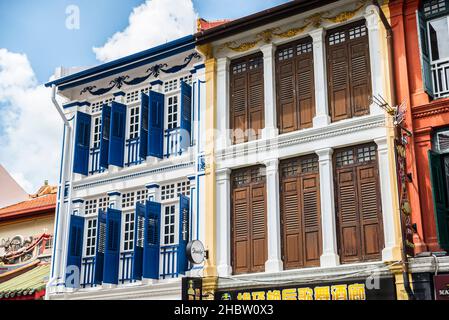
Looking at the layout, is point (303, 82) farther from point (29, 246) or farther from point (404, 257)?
point (29, 246)

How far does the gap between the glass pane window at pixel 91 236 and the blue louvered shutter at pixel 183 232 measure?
9.51 ft

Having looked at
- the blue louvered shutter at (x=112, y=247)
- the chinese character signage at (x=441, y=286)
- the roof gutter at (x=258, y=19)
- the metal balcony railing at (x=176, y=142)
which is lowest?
the chinese character signage at (x=441, y=286)

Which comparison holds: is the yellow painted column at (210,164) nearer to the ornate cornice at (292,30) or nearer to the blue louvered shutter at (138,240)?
the ornate cornice at (292,30)

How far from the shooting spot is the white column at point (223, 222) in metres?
13.6

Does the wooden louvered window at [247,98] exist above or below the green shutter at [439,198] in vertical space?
above

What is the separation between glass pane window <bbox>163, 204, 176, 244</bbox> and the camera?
48.5 feet

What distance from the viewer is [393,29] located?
41.2ft

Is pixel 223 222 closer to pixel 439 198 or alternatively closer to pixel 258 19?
pixel 258 19

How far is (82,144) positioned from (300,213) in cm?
651

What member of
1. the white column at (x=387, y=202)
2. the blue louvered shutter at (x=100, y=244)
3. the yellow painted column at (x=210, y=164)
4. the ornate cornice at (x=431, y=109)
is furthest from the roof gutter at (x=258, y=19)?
the blue louvered shutter at (x=100, y=244)

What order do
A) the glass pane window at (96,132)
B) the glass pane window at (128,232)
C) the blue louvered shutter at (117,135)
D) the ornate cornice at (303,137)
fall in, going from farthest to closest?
the glass pane window at (96,132) → the blue louvered shutter at (117,135) → the glass pane window at (128,232) → the ornate cornice at (303,137)

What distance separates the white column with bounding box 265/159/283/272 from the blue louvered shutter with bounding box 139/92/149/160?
337cm
